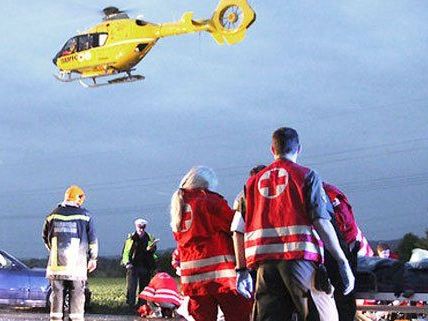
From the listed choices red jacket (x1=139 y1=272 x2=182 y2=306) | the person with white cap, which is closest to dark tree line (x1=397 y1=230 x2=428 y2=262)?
the person with white cap

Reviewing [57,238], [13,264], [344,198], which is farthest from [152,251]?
[344,198]

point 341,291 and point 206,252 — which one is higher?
point 206,252

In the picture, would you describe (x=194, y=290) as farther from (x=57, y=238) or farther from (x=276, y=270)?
(x=57, y=238)

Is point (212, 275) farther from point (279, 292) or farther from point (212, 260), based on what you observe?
point (279, 292)

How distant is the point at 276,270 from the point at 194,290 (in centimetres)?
138

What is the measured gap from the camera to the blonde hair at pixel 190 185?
7832mm

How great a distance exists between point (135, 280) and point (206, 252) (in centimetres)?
1123

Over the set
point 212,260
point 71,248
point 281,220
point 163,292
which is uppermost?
point 71,248

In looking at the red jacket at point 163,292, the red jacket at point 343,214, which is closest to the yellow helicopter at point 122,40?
the red jacket at point 163,292

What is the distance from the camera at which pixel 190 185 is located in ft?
25.9

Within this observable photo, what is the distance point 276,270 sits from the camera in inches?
259

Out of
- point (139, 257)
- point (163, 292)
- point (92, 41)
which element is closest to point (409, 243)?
point (139, 257)

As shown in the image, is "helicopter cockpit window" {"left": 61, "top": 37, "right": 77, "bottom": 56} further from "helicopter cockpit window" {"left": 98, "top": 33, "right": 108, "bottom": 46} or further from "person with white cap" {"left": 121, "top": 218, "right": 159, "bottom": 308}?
"person with white cap" {"left": 121, "top": 218, "right": 159, "bottom": 308}

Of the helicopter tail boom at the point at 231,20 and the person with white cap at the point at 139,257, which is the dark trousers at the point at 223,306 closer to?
the person with white cap at the point at 139,257
